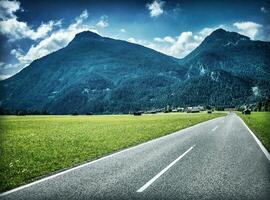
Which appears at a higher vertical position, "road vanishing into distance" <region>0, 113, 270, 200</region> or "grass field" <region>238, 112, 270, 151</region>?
"grass field" <region>238, 112, 270, 151</region>

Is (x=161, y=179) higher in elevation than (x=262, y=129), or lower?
lower

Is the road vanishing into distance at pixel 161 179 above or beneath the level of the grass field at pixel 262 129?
beneath

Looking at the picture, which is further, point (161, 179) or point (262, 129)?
point (262, 129)

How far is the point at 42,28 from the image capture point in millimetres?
17906

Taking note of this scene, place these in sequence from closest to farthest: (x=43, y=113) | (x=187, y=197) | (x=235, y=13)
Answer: (x=187, y=197) → (x=235, y=13) → (x=43, y=113)

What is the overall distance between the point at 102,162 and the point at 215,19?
384 inches

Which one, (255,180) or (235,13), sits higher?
(235,13)

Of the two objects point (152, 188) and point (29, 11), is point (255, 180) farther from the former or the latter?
point (29, 11)

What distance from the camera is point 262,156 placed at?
42.9ft

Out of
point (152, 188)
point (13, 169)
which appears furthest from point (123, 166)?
point (13, 169)

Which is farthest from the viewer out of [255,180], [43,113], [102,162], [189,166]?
[43,113]

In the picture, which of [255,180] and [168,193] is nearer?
[168,193]

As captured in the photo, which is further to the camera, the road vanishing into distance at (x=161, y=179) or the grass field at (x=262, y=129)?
the grass field at (x=262, y=129)

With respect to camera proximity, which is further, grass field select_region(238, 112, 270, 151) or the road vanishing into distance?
grass field select_region(238, 112, 270, 151)
